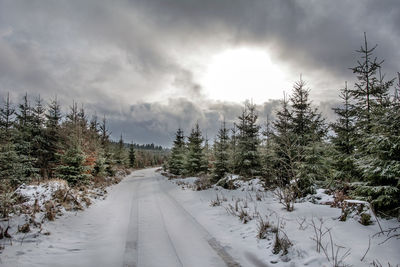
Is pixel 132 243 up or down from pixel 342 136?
down

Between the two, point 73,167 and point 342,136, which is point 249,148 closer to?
point 342,136

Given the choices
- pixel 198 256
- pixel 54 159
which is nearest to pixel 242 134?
pixel 198 256

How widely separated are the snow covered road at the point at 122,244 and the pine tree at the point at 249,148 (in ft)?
26.9

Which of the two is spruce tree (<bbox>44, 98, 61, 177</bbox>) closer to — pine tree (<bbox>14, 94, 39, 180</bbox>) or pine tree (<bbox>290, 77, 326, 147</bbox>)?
pine tree (<bbox>14, 94, 39, 180</bbox>)

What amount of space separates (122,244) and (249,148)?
11587 mm

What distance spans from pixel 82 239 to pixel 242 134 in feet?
41.2

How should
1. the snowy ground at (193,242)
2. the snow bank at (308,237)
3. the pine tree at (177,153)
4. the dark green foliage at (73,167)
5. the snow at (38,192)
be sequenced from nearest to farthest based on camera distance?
the snow bank at (308,237)
the snowy ground at (193,242)
the snow at (38,192)
the dark green foliage at (73,167)
the pine tree at (177,153)

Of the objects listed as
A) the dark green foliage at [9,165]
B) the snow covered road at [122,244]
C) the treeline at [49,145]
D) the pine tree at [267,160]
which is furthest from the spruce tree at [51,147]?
the pine tree at [267,160]

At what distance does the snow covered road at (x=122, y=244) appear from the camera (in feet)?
14.1

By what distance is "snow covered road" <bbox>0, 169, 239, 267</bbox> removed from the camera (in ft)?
14.1

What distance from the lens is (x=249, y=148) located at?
49.4 ft

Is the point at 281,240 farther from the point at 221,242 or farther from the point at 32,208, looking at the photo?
the point at 32,208

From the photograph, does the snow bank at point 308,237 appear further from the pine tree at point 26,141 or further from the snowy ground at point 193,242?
the pine tree at point 26,141

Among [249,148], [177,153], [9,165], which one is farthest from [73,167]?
[177,153]
